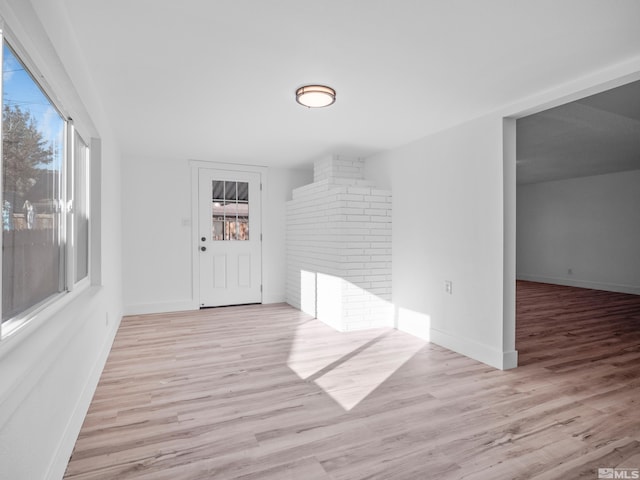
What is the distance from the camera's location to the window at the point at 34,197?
1460 mm

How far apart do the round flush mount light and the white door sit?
10.1 ft

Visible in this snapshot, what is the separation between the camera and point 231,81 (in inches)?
106

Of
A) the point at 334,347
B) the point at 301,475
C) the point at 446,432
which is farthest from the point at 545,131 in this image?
the point at 301,475

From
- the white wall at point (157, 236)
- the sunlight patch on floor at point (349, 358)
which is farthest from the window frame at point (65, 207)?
the white wall at point (157, 236)

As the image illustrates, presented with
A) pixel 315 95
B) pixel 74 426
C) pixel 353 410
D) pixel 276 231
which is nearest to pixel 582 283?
pixel 276 231

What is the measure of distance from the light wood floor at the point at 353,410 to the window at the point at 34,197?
0.88m

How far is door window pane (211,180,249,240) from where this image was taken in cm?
571

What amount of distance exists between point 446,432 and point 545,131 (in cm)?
383

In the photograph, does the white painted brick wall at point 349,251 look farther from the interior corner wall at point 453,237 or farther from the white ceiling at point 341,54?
the white ceiling at point 341,54

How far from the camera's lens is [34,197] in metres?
1.78

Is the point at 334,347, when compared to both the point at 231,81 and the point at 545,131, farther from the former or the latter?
the point at 545,131

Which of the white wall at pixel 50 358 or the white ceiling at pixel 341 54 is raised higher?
the white ceiling at pixel 341 54

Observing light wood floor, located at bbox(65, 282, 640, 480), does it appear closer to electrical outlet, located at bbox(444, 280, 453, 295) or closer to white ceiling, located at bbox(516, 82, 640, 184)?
electrical outlet, located at bbox(444, 280, 453, 295)

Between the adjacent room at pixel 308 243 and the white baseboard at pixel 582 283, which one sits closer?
the adjacent room at pixel 308 243
